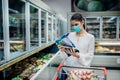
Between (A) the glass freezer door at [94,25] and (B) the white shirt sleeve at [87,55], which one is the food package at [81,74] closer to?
(B) the white shirt sleeve at [87,55]

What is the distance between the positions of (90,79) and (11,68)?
1465mm

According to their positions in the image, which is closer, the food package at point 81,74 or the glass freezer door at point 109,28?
the food package at point 81,74

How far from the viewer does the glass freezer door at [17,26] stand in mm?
2400

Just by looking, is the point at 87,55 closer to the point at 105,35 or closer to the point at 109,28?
the point at 105,35

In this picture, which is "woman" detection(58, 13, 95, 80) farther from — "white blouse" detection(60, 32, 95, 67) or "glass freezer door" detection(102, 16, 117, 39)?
"glass freezer door" detection(102, 16, 117, 39)

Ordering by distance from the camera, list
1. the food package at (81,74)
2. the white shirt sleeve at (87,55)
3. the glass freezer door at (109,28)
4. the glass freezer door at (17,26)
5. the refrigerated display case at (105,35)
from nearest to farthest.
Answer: the food package at (81,74) < the white shirt sleeve at (87,55) < the glass freezer door at (17,26) < the refrigerated display case at (105,35) < the glass freezer door at (109,28)

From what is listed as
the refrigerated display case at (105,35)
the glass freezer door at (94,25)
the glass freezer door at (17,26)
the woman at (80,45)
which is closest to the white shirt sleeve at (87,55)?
the woman at (80,45)

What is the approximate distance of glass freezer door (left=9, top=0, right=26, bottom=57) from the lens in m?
2.40

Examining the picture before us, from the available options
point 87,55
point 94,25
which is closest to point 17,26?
point 87,55

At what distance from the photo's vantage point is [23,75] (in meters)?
2.80

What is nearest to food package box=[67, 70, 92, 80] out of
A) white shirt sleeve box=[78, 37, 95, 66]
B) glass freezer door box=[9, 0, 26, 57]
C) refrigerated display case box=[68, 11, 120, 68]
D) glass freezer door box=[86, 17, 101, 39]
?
white shirt sleeve box=[78, 37, 95, 66]

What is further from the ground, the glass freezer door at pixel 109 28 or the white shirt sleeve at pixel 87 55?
the glass freezer door at pixel 109 28

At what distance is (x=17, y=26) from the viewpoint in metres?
2.64

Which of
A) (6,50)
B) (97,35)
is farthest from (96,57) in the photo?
(6,50)
